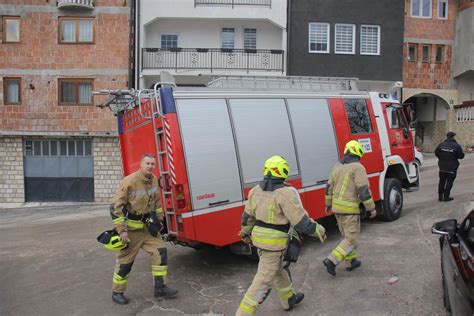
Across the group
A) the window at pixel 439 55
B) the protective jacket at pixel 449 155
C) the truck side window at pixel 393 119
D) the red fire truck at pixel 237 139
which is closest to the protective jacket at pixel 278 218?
the red fire truck at pixel 237 139

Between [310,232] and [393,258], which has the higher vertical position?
[310,232]

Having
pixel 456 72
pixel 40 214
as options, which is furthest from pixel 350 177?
pixel 456 72

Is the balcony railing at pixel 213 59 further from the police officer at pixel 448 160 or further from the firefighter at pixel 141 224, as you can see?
the firefighter at pixel 141 224

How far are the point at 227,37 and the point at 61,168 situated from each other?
9330mm

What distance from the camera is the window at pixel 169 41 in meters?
19.6

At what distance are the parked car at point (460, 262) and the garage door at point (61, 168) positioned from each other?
16.6 metres

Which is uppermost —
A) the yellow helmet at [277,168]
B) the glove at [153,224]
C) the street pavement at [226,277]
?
the yellow helmet at [277,168]

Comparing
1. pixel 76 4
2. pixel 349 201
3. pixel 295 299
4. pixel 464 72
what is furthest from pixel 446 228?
pixel 464 72

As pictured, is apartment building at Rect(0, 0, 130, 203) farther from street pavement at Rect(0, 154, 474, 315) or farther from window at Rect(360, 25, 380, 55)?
window at Rect(360, 25, 380, 55)

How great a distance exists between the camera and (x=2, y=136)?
18.1m

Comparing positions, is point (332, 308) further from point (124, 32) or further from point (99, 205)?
point (124, 32)

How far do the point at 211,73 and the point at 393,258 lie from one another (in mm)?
13828

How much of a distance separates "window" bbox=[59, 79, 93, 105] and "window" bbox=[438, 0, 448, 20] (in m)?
18.2

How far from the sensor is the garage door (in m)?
18.4
